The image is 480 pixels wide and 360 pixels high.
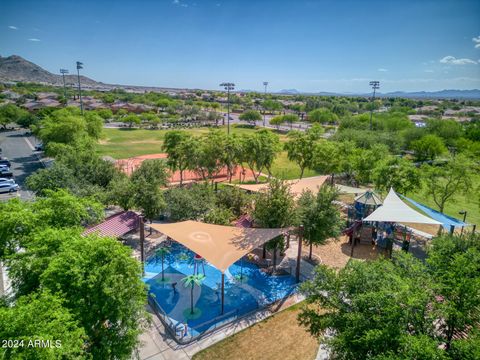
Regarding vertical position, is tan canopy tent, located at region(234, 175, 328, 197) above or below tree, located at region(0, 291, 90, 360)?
below

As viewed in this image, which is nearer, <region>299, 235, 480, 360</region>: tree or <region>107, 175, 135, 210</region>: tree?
<region>299, 235, 480, 360</region>: tree

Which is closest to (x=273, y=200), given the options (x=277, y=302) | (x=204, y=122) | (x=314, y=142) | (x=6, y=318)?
(x=277, y=302)

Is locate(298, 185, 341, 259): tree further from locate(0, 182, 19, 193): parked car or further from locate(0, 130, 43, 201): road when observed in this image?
locate(0, 182, 19, 193): parked car

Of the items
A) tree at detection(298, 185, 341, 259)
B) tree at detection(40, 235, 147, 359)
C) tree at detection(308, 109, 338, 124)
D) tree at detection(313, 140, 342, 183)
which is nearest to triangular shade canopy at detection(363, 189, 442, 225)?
tree at detection(298, 185, 341, 259)

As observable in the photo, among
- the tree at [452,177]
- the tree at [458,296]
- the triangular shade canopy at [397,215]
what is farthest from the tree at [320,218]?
the tree at [452,177]

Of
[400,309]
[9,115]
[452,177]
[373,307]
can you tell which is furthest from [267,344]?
[9,115]

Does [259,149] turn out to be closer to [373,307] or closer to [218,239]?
[218,239]

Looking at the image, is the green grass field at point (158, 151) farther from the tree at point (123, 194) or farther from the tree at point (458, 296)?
the tree at point (458, 296)
